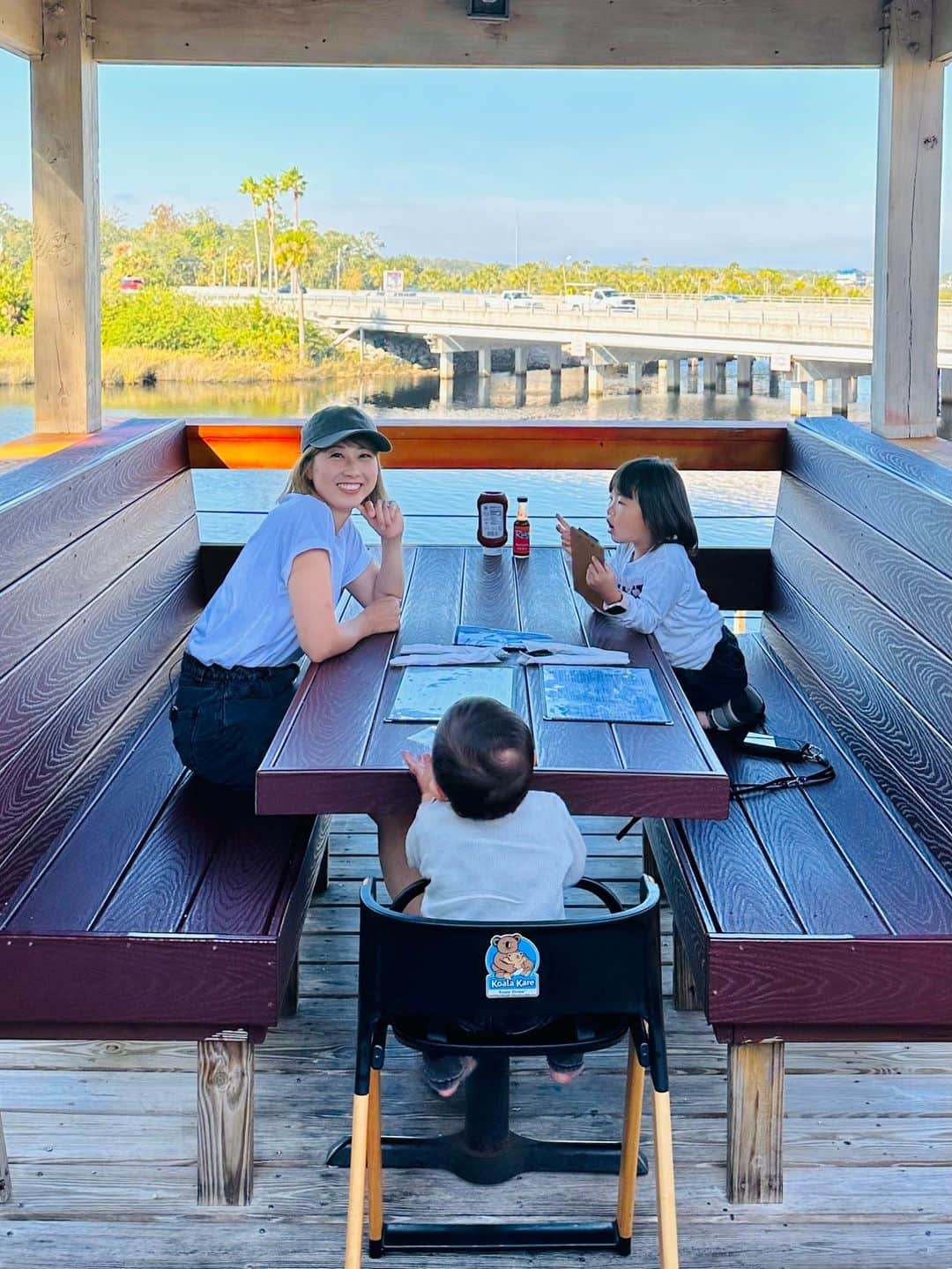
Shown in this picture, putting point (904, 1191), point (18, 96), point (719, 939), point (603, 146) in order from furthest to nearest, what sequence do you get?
point (603, 146) < point (18, 96) < point (904, 1191) < point (719, 939)

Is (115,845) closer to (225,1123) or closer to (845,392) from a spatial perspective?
(225,1123)

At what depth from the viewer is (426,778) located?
82.3 inches

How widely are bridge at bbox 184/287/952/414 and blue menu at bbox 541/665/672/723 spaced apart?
16454mm

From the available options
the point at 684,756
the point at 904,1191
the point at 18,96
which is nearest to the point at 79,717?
the point at 684,756

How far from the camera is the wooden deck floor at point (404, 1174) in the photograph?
2.17m

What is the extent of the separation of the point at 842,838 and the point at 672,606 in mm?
750

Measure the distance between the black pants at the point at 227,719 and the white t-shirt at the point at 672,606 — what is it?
0.78 meters

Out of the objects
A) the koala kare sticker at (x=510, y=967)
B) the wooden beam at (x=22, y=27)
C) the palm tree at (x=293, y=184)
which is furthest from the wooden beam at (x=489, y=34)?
the palm tree at (x=293, y=184)

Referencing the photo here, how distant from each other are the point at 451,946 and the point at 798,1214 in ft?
2.99

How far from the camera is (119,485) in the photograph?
11.8 ft

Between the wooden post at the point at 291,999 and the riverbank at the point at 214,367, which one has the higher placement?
the riverbank at the point at 214,367

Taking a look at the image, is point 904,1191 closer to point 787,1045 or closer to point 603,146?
point 787,1045

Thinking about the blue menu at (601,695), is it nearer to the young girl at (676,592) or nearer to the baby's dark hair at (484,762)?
the baby's dark hair at (484,762)

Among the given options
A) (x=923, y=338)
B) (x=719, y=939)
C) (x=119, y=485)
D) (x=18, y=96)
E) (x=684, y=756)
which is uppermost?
(x=18, y=96)
